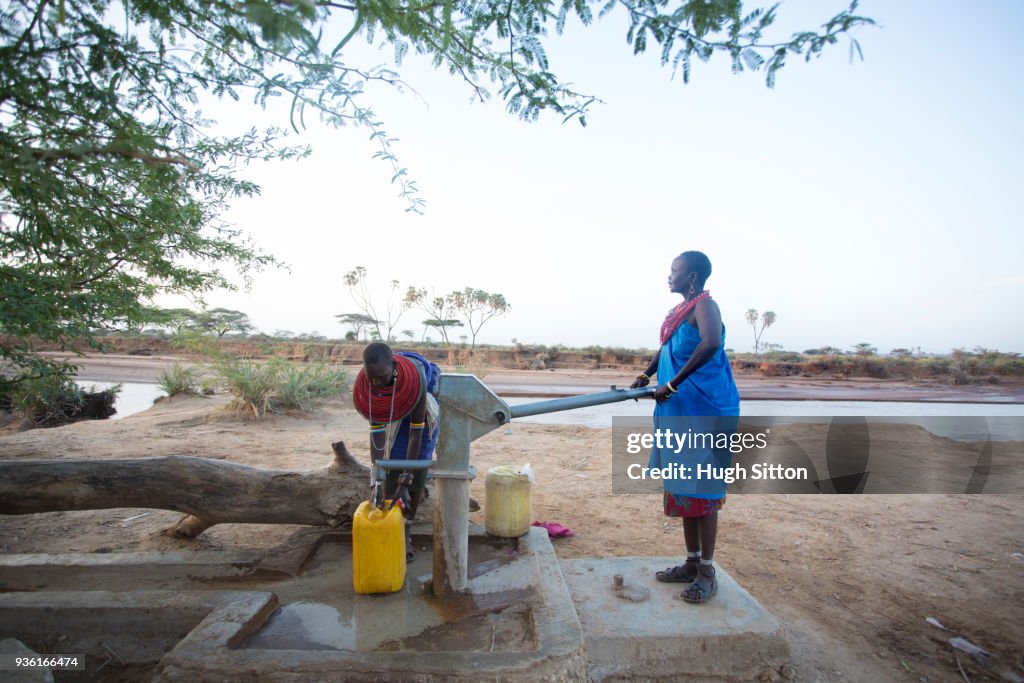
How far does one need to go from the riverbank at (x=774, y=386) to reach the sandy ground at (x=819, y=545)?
8.04m

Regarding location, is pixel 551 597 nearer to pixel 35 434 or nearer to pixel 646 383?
pixel 646 383

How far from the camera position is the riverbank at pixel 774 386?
617 inches

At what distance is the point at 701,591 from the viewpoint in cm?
273

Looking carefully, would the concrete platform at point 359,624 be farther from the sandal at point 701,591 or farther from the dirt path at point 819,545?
the dirt path at point 819,545

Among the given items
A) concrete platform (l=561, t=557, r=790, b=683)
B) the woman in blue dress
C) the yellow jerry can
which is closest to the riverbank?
the yellow jerry can

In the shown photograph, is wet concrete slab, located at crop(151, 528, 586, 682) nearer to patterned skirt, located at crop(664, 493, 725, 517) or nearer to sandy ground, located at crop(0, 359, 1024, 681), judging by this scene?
patterned skirt, located at crop(664, 493, 725, 517)

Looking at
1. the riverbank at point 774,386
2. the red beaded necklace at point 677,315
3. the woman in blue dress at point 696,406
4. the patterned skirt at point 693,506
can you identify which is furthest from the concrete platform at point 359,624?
the riverbank at point 774,386

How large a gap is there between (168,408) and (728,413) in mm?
10314

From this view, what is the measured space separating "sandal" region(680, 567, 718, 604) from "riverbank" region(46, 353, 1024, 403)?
35.2 ft

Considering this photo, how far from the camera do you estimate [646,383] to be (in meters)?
3.06

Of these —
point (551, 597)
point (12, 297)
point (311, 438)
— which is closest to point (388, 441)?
point (551, 597)

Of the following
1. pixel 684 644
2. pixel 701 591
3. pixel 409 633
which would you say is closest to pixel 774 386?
pixel 701 591

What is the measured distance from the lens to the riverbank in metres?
15.7

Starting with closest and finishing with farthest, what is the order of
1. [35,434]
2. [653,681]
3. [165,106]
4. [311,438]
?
[165,106] < [653,681] < [35,434] < [311,438]
